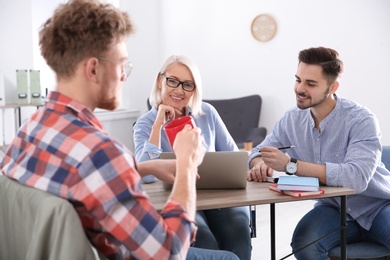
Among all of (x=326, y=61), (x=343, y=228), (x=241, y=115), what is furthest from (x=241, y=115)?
(x=343, y=228)

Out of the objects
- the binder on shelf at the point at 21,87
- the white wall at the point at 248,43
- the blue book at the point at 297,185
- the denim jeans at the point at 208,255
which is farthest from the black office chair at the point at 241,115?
the denim jeans at the point at 208,255

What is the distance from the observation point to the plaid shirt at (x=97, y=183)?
1186 mm

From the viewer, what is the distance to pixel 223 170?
199 centimetres

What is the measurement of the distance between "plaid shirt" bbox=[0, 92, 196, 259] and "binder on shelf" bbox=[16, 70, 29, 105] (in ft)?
11.9

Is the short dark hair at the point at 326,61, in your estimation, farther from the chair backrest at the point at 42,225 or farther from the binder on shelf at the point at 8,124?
the binder on shelf at the point at 8,124

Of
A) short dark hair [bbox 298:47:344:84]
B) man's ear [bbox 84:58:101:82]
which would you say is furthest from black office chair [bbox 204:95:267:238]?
man's ear [bbox 84:58:101:82]

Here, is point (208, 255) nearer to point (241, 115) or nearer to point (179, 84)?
point (179, 84)

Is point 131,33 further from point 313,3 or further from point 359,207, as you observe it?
point 313,3

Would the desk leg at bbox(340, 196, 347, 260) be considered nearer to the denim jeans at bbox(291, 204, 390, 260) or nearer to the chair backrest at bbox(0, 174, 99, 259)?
the denim jeans at bbox(291, 204, 390, 260)

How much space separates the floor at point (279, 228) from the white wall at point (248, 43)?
3.70 ft

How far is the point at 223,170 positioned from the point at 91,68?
2.72 ft

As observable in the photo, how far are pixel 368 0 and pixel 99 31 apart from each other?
4205 millimetres

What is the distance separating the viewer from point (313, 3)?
523 centimetres

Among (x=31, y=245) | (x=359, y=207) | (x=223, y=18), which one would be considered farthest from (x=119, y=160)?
(x=223, y=18)
